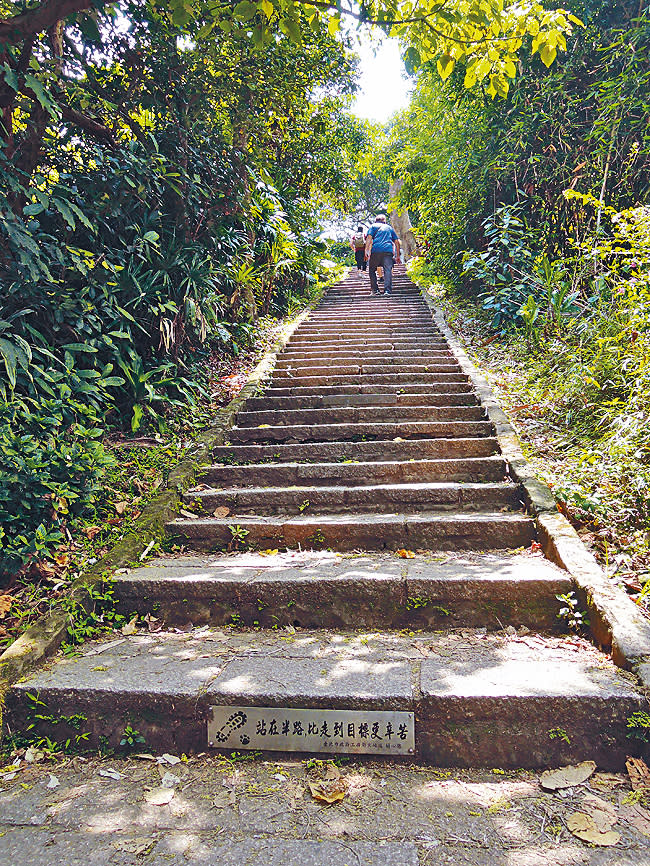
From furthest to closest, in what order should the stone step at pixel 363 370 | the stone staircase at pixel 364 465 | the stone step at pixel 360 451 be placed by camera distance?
the stone step at pixel 363 370 → the stone step at pixel 360 451 → the stone staircase at pixel 364 465

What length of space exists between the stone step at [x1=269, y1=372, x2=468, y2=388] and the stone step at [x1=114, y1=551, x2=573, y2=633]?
3.15 meters

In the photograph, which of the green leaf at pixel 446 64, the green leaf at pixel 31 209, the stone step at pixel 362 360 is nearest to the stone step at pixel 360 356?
the stone step at pixel 362 360

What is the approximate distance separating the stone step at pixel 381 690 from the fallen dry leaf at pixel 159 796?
0.20 meters

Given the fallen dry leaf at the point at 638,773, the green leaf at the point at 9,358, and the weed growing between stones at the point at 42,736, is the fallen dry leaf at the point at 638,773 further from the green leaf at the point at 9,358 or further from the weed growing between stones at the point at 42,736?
the green leaf at the point at 9,358

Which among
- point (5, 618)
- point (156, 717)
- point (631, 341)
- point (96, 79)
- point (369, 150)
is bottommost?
point (156, 717)

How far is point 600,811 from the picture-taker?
5.29 ft

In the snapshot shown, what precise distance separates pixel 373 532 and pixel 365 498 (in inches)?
18.5

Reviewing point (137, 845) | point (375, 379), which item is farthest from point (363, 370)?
point (137, 845)

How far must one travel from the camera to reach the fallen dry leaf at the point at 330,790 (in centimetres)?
173

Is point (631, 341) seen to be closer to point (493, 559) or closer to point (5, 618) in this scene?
point (493, 559)

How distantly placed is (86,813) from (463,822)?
3.88ft

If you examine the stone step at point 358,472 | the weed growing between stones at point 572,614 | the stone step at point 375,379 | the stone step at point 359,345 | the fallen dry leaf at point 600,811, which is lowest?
the fallen dry leaf at point 600,811

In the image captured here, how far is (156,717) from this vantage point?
2.03 meters

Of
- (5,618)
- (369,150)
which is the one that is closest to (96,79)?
(5,618)
